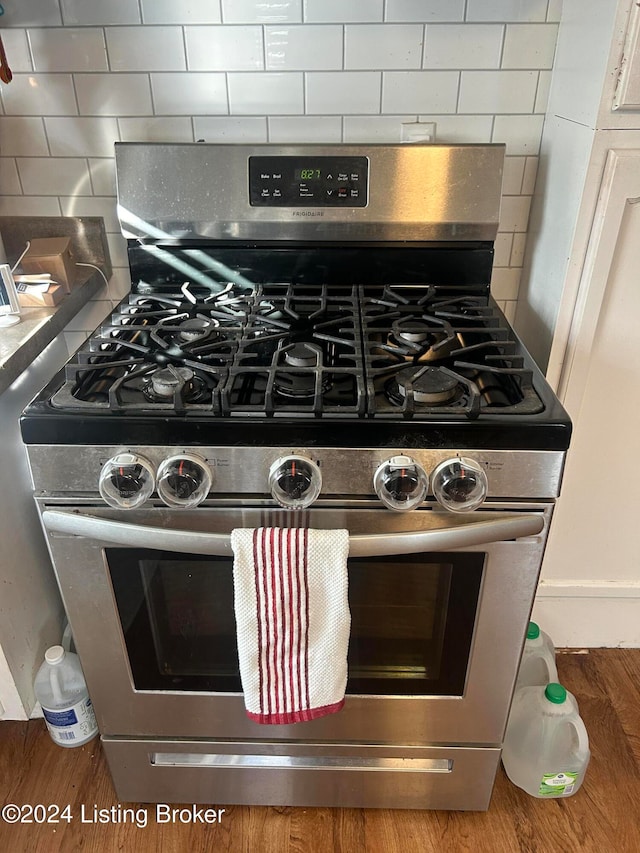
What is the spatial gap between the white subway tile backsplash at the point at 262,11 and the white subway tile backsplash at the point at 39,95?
1.19ft

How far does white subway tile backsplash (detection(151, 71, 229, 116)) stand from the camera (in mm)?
Result: 1370

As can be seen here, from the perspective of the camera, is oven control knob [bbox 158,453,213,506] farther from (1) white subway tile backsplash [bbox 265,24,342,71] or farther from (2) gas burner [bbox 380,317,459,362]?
(1) white subway tile backsplash [bbox 265,24,342,71]

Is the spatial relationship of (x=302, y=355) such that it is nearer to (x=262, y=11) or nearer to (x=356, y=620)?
(x=356, y=620)

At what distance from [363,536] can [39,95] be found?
1.16 m

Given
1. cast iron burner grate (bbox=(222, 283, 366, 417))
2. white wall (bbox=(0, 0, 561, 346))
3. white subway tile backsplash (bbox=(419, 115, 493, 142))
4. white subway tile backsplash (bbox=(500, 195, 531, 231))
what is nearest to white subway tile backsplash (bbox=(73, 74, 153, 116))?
white wall (bbox=(0, 0, 561, 346))

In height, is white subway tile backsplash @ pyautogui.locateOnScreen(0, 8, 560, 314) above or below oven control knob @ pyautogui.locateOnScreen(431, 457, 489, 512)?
above

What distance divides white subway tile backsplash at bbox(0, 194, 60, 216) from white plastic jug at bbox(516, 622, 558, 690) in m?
1.45

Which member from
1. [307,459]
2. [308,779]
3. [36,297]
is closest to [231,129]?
[36,297]

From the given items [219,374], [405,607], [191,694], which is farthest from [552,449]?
[191,694]

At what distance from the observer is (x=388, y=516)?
99 centimetres

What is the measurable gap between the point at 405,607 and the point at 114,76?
1.21 meters

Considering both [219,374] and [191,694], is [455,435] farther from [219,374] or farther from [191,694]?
[191,694]

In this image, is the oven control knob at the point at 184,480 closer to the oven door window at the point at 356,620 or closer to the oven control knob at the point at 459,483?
the oven door window at the point at 356,620

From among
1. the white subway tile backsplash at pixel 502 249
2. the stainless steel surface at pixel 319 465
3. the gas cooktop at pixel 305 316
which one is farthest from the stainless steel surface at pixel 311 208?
the stainless steel surface at pixel 319 465
